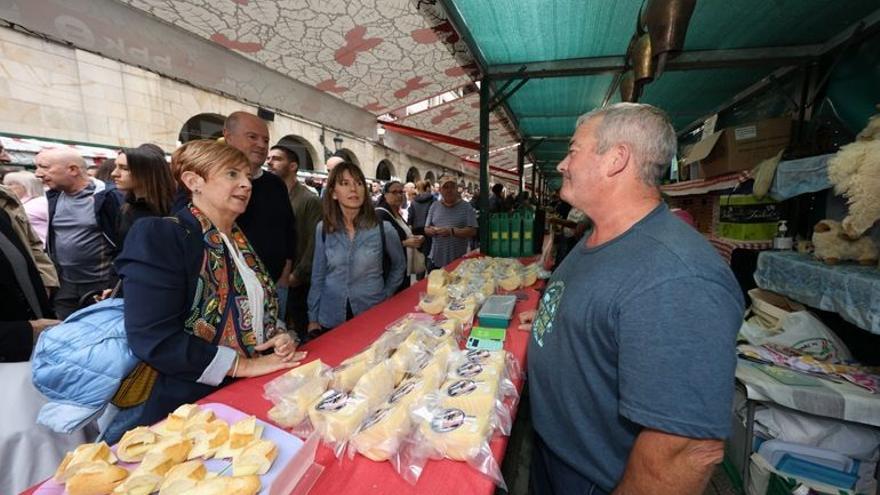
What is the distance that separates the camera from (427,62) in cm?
339

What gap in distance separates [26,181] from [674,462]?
16.9ft

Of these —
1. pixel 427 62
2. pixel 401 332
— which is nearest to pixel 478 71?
Result: pixel 427 62

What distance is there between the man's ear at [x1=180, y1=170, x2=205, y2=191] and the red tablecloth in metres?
0.79

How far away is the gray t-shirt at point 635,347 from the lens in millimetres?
748

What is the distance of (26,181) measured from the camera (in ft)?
10.3

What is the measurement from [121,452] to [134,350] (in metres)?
0.39

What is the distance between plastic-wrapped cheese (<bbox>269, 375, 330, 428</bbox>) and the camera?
38.3 inches

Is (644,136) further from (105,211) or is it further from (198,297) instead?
(105,211)

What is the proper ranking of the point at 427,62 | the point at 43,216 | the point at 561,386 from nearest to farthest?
the point at 561,386 → the point at 43,216 → the point at 427,62

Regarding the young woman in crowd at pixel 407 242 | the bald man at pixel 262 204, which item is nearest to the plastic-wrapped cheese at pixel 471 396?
the young woman in crowd at pixel 407 242

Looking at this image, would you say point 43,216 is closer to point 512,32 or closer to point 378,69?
point 378,69

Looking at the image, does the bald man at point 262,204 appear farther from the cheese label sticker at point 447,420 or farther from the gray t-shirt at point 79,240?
the cheese label sticker at point 447,420

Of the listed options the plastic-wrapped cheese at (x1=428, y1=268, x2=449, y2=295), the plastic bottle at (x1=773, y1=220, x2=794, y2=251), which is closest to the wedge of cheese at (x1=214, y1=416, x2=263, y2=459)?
the plastic-wrapped cheese at (x1=428, y1=268, x2=449, y2=295)

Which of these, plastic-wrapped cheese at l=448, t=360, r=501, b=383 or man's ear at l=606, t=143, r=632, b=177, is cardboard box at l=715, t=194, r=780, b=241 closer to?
man's ear at l=606, t=143, r=632, b=177
